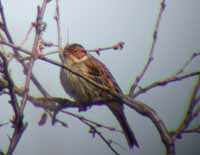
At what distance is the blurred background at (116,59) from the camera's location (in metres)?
1.11

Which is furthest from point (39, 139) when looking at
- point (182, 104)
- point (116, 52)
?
point (182, 104)

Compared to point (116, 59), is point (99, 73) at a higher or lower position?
lower

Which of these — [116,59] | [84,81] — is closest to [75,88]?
[84,81]

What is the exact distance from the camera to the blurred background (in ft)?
3.66

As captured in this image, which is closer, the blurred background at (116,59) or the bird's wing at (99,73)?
the bird's wing at (99,73)

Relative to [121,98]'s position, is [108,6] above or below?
above

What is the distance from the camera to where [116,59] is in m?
1.17

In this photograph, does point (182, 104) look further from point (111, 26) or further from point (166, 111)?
point (111, 26)

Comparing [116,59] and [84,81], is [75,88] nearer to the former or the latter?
[84,81]

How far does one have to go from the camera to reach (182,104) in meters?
1.26

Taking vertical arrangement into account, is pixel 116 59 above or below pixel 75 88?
above

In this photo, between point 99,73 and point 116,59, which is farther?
point 116,59

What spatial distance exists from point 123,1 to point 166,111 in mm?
317

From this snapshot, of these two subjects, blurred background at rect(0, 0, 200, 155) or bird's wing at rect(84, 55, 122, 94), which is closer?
bird's wing at rect(84, 55, 122, 94)
